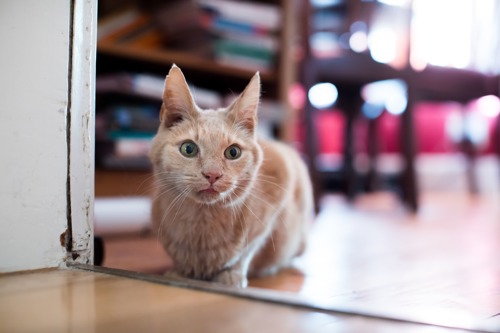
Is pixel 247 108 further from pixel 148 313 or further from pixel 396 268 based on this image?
pixel 396 268

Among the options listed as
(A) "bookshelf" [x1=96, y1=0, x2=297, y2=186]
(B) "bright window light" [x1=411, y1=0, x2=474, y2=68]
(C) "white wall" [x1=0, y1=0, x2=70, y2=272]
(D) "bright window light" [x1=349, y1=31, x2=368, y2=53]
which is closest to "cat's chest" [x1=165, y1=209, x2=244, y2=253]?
(C) "white wall" [x1=0, y1=0, x2=70, y2=272]

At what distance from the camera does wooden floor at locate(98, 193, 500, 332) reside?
2.72 feet

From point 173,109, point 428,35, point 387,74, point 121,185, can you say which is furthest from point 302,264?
point 428,35

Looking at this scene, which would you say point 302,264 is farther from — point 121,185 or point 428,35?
point 428,35

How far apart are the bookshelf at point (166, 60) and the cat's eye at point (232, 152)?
2.93ft

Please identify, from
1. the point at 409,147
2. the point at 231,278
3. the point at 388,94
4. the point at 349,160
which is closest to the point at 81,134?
the point at 231,278

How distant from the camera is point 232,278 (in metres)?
1.01

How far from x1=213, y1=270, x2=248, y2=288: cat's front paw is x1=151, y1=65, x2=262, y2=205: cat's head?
15 centimetres

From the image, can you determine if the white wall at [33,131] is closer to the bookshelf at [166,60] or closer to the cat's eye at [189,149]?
the cat's eye at [189,149]

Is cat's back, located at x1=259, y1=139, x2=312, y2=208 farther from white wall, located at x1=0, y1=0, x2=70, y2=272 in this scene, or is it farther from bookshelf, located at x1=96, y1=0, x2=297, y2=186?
bookshelf, located at x1=96, y1=0, x2=297, y2=186

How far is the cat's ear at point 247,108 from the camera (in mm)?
985

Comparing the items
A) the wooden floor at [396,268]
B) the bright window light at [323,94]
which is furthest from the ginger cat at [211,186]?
the bright window light at [323,94]

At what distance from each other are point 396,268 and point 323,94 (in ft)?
5.83

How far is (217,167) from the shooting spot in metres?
0.91
